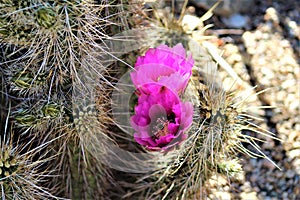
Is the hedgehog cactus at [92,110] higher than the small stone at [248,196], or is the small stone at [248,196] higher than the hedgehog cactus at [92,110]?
the hedgehog cactus at [92,110]

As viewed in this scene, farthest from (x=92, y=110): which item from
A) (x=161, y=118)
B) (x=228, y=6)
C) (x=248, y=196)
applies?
Result: (x=228, y=6)

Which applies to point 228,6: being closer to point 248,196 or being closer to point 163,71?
point 248,196

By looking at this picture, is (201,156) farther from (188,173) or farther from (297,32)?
(297,32)

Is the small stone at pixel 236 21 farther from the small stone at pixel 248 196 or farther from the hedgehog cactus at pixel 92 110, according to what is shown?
the small stone at pixel 248 196

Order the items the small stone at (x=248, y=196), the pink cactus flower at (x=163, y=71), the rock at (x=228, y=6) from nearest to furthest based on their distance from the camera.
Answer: the pink cactus flower at (x=163, y=71) < the small stone at (x=248, y=196) < the rock at (x=228, y=6)

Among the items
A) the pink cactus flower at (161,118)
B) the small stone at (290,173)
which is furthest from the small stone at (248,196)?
the pink cactus flower at (161,118)

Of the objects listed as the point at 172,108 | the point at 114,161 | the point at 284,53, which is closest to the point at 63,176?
the point at 114,161
